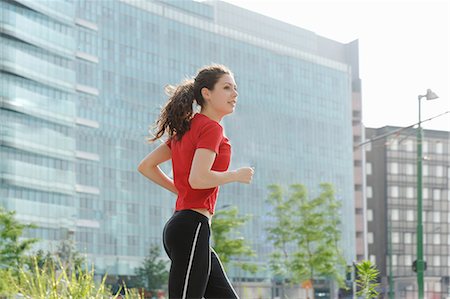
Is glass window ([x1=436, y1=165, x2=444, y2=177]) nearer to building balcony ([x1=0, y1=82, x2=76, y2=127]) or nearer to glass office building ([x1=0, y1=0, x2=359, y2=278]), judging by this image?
glass office building ([x1=0, y1=0, x2=359, y2=278])

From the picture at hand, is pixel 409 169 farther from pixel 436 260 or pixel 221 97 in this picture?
pixel 221 97

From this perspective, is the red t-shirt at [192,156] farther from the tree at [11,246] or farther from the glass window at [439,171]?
the glass window at [439,171]

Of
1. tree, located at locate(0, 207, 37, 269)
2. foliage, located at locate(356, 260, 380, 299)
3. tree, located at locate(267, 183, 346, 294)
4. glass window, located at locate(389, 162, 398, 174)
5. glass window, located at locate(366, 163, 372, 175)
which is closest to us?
foliage, located at locate(356, 260, 380, 299)

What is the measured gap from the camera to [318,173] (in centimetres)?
9538

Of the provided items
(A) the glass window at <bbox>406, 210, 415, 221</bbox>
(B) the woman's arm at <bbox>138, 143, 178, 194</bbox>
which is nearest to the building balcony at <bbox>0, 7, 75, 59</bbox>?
(A) the glass window at <bbox>406, 210, 415, 221</bbox>

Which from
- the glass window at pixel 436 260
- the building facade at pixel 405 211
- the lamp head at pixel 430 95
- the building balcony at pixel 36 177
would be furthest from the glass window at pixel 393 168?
the lamp head at pixel 430 95

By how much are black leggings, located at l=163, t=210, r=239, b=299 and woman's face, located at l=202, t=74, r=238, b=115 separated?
48 cm

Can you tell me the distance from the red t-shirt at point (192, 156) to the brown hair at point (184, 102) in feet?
0.14

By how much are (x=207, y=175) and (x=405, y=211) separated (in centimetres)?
11165

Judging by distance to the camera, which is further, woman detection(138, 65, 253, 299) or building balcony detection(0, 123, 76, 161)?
building balcony detection(0, 123, 76, 161)

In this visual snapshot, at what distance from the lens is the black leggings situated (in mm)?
3840

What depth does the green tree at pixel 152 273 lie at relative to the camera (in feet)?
236

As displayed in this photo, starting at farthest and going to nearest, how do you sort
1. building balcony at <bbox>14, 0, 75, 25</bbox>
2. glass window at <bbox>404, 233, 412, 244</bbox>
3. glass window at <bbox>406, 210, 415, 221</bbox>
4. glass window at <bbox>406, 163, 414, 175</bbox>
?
glass window at <bbox>406, 163, 414, 175</bbox> → glass window at <bbox>406, 210, 415, 221</bbox> → glass window at <bbox>404, 233, 412, 244</bbox> → building balcony at <bbox>14, 0, 75, 25</bbox>

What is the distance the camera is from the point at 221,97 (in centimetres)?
405
